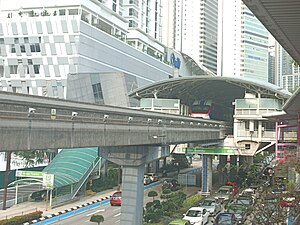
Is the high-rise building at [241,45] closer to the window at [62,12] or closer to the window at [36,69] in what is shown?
the window at [62,12]

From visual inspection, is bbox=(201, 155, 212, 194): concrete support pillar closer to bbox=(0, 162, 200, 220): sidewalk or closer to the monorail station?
the monorail station

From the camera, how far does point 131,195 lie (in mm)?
18625

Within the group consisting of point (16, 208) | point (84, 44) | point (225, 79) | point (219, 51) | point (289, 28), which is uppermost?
point (219, 51)

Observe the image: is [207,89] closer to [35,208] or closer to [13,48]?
[13,48]

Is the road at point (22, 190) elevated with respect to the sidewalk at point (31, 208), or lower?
elevated

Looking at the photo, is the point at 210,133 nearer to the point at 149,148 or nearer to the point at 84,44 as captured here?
the point at 149,148

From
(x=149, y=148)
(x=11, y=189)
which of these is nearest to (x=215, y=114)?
(x=11, y=189)

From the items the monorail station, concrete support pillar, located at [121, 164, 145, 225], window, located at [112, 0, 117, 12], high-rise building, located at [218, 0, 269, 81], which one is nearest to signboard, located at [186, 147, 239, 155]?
the monorail station

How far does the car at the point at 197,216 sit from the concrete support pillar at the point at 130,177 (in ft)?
9.62

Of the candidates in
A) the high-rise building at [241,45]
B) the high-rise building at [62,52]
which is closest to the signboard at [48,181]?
the high-rise building at [62,52]

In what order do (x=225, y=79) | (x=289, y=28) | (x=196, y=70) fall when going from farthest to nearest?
(x=196, y=70), (x=225, y=79), (x=289, y=28)

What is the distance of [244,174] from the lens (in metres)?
38.4

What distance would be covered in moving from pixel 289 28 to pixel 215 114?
40.3m

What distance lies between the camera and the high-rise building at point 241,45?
115m
